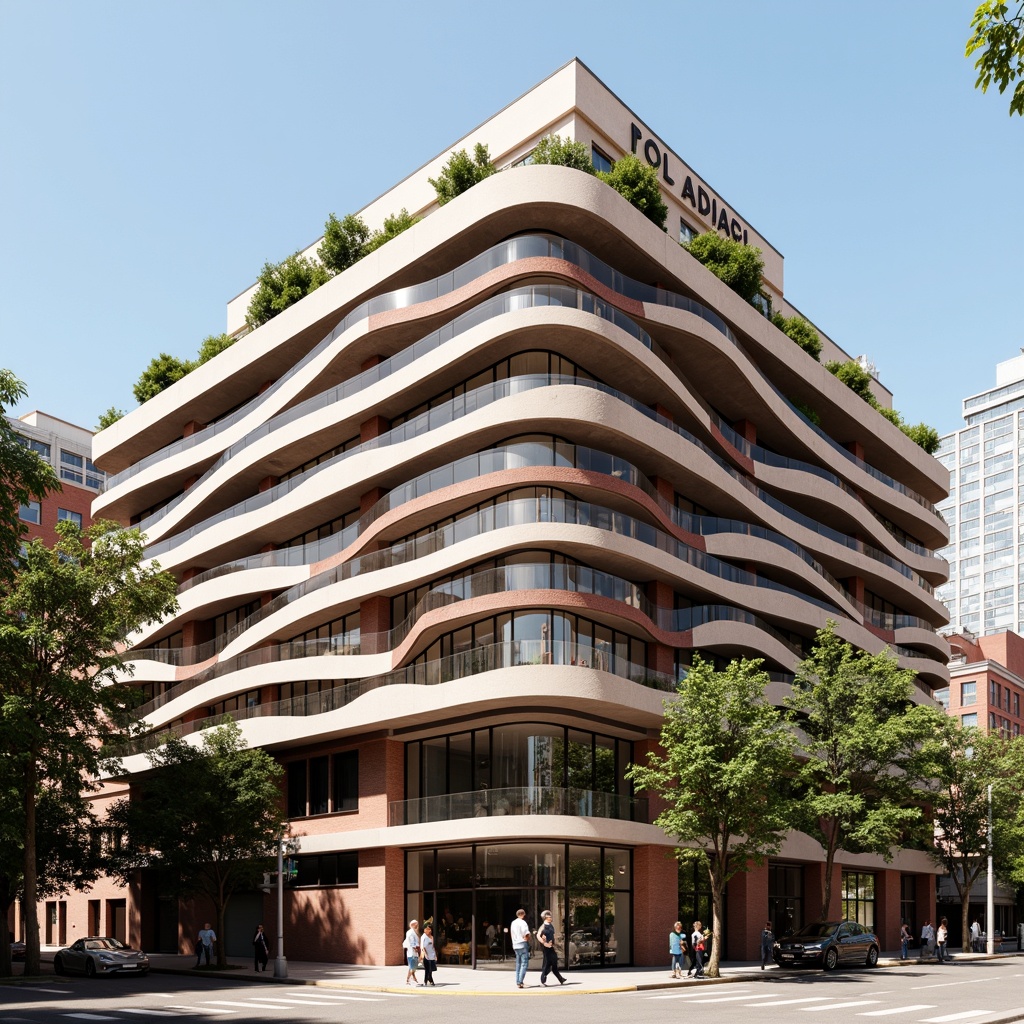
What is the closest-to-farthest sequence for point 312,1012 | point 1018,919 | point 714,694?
point 312,1012, point 714,694, point 1018,919

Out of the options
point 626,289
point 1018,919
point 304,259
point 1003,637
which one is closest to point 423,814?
point 626,289

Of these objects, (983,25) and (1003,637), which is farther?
(1003,637)

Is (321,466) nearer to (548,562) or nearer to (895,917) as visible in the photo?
(548,562)

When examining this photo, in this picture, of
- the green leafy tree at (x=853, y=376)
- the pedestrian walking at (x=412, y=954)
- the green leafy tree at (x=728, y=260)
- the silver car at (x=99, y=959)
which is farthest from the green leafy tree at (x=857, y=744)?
the silver car at (x=99, y=959)

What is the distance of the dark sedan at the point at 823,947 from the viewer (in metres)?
37.9

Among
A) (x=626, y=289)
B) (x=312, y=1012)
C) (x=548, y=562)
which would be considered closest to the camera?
(x=312, y=1012)

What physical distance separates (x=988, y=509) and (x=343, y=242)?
15750 centimetres

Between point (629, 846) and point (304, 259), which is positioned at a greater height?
point (304, 259)

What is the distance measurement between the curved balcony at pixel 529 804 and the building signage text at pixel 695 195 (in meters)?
28.4

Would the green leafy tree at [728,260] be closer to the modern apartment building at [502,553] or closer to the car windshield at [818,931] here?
the modern apartment building at [502,553]

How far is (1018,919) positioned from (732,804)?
63.5 meters

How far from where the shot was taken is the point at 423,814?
3903cm

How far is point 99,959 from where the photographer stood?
1425 inches

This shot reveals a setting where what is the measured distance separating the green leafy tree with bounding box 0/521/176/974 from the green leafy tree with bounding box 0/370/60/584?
378 inches
